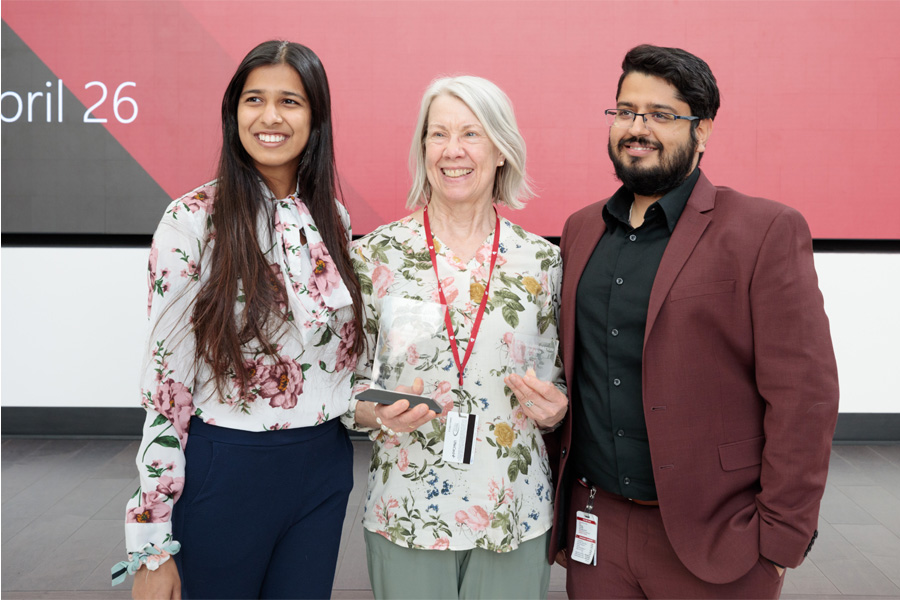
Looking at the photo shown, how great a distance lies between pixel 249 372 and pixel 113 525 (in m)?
2.42

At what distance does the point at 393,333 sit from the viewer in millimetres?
1567

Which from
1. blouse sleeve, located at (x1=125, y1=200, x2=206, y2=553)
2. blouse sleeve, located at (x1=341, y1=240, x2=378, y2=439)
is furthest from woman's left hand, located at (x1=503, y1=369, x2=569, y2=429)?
blouse sleeve, located at (x1=125, y1=200, x2=206, y2=553)

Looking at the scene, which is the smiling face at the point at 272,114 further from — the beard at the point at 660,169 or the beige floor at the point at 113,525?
the beige floor at the point at 113,525

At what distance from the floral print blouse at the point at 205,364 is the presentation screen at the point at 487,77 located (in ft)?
9.15

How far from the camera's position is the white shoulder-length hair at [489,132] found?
1.68 meters

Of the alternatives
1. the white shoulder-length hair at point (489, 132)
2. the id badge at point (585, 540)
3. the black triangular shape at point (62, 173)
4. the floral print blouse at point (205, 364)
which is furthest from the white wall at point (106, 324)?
A: the id badge at point (585, 540)

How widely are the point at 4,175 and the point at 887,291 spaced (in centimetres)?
576

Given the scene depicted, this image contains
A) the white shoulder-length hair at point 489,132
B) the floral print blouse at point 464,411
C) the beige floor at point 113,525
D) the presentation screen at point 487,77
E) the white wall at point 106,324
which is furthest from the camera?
the white wall at point 106,324

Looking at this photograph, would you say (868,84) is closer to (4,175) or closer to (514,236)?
(514,236)

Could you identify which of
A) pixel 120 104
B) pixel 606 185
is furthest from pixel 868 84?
pixel 120 104

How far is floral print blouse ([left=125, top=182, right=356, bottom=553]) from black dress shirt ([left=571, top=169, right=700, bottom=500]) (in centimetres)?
58

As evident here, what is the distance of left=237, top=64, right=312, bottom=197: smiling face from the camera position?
1521mm

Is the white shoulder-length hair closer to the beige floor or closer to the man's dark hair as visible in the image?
the man's dark hair

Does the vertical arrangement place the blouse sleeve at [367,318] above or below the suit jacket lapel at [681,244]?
below
